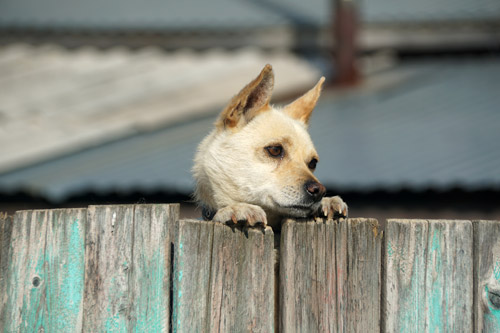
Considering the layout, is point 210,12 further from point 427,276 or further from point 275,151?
point 427,276

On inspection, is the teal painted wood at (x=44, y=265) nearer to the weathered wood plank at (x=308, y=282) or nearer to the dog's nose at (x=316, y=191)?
the weathered wood plank at (x=308, y=282)

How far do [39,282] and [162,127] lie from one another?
269 inches

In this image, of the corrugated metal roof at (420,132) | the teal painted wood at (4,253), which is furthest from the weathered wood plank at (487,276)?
the corrugated metal roof at (420,132)

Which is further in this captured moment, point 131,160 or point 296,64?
point 296,64

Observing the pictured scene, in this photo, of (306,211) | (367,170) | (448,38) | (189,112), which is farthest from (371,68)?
(306,211)

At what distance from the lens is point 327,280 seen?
2.35 m

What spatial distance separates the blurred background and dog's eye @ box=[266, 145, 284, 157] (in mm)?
3439

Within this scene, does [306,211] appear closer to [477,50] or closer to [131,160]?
[131,160]

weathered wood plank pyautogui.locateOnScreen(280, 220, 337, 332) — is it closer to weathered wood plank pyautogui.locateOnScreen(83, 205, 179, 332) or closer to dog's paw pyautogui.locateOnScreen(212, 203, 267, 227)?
dog's paw pyautogui.locateOnScreen(212, 203, 267, 227)

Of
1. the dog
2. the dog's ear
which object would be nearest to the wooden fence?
the dog

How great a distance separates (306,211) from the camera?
3.12 meters

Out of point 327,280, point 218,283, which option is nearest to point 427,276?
point 327,280

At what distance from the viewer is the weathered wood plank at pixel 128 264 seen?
2.34 metres

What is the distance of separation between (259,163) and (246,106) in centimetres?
42
